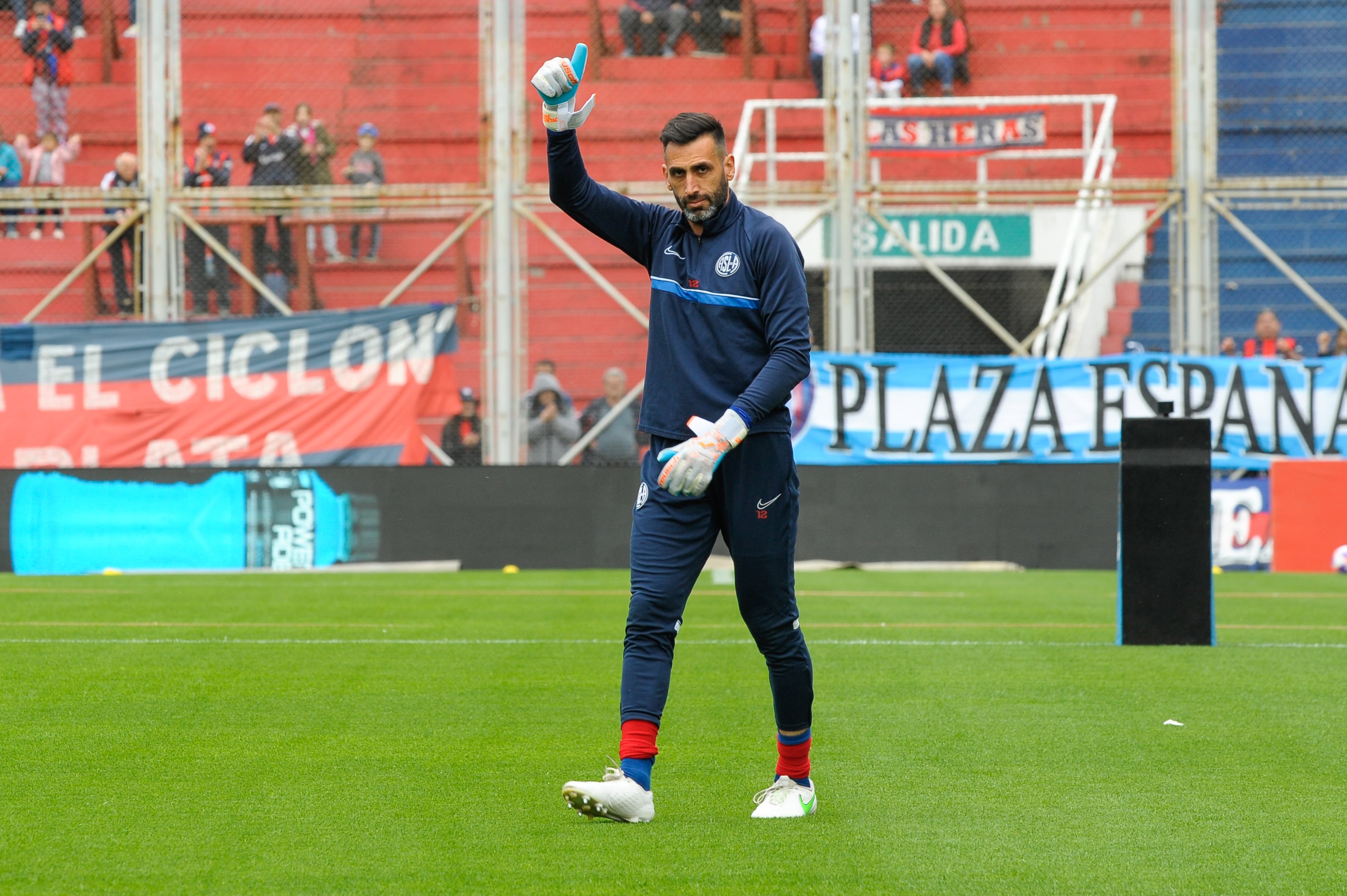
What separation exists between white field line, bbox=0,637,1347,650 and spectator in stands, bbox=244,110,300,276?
802 centimetres

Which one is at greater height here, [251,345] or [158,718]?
[251,345]

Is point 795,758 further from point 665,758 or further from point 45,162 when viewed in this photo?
point 45,162

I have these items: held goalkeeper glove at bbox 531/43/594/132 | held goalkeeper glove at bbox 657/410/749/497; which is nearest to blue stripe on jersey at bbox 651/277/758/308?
held goalkeeper glove at bbox 657/410/749/497

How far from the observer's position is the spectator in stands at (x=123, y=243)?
16219mm

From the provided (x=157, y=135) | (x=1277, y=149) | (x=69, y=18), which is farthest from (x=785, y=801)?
(x=1277, y=149)

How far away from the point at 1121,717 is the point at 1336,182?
446 inches

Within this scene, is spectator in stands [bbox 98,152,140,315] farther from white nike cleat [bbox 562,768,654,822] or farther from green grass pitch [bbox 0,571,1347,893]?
white nike cleat [bbox 562,768,654,822]

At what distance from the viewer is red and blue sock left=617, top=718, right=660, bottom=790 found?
4.50 meters

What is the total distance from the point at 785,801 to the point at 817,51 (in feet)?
47.0

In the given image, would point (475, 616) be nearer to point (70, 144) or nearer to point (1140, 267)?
point (70, 144)

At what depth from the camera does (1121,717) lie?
639cm

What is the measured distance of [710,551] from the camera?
15.4 ft

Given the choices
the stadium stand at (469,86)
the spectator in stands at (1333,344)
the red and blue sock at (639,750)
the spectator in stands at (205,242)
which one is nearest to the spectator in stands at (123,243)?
the stadium stand at (469,86)

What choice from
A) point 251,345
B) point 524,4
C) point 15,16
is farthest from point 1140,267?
point 15,16
